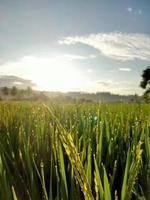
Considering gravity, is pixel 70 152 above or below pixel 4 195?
above

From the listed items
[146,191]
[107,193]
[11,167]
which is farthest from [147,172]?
[11,167]

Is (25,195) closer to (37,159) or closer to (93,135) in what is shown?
(37,159)

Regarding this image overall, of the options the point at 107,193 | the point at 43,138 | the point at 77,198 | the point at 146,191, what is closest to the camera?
the point at 107,193

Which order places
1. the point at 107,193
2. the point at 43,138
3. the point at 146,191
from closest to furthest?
the point at 107,193
the point at 146,191
the point at 43,138

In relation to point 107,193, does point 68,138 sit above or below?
above

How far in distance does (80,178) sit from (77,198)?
46 cm

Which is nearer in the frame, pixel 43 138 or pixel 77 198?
pixel 77 198

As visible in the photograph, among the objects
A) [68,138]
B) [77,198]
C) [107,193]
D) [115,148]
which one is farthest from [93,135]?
[68,138]

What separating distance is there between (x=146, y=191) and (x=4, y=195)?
1.64 feet

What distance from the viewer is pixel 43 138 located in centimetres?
Answer: 188

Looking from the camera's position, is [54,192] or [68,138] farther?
[54,192]

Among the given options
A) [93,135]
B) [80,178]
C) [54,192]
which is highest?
[80,178]

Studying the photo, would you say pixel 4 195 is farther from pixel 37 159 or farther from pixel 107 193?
pixel 37 159

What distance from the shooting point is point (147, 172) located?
1.22m
